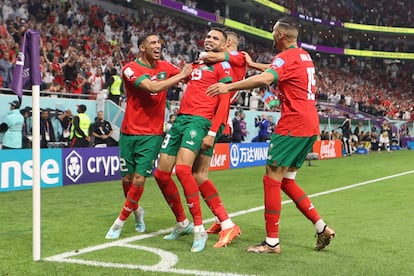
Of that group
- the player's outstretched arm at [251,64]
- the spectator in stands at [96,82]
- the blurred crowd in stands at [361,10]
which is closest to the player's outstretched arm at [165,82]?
the player's outstretched arm at [251,64]

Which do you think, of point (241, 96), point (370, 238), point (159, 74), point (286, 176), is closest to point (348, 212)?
point (370, 238)

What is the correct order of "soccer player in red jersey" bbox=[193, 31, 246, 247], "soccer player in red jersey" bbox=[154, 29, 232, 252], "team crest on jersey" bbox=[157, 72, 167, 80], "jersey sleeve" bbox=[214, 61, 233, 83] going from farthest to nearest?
"team crest on jersey" bbox=[157, 72, 167, 80] < "jersey sleeve" bbox=[214, 61, 233, 83] < "soccer player in red jersey" bbox=[193, 31, 246, 247] < "soccer player in red jersey" bbox=[154, 29, 232, 252]

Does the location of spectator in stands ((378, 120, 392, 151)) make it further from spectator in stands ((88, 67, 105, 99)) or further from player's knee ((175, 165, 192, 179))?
player's knee ((175, 165, 192, 179))

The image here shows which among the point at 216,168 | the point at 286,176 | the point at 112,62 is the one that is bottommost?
the point at 216,168

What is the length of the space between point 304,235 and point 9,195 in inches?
250

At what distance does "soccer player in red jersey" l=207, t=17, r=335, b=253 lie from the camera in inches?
198

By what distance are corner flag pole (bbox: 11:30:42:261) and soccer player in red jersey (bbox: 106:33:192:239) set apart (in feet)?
4.15

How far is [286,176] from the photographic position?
17.5 ft

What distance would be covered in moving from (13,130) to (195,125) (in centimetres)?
842

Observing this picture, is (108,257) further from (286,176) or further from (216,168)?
(216,168)

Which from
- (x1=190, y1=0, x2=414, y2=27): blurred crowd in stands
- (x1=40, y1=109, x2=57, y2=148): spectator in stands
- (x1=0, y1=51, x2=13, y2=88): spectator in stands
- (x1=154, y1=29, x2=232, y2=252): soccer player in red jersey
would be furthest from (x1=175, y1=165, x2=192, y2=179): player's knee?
(x1=190, y1=0, x2=414, y2=27): blurred crowd in stands

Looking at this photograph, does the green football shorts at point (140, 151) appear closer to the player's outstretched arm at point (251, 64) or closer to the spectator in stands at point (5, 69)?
the player's outstretched arm at point (251, 64)

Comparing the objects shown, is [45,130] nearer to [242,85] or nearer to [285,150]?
[285,150]

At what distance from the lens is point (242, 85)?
15.2ft
